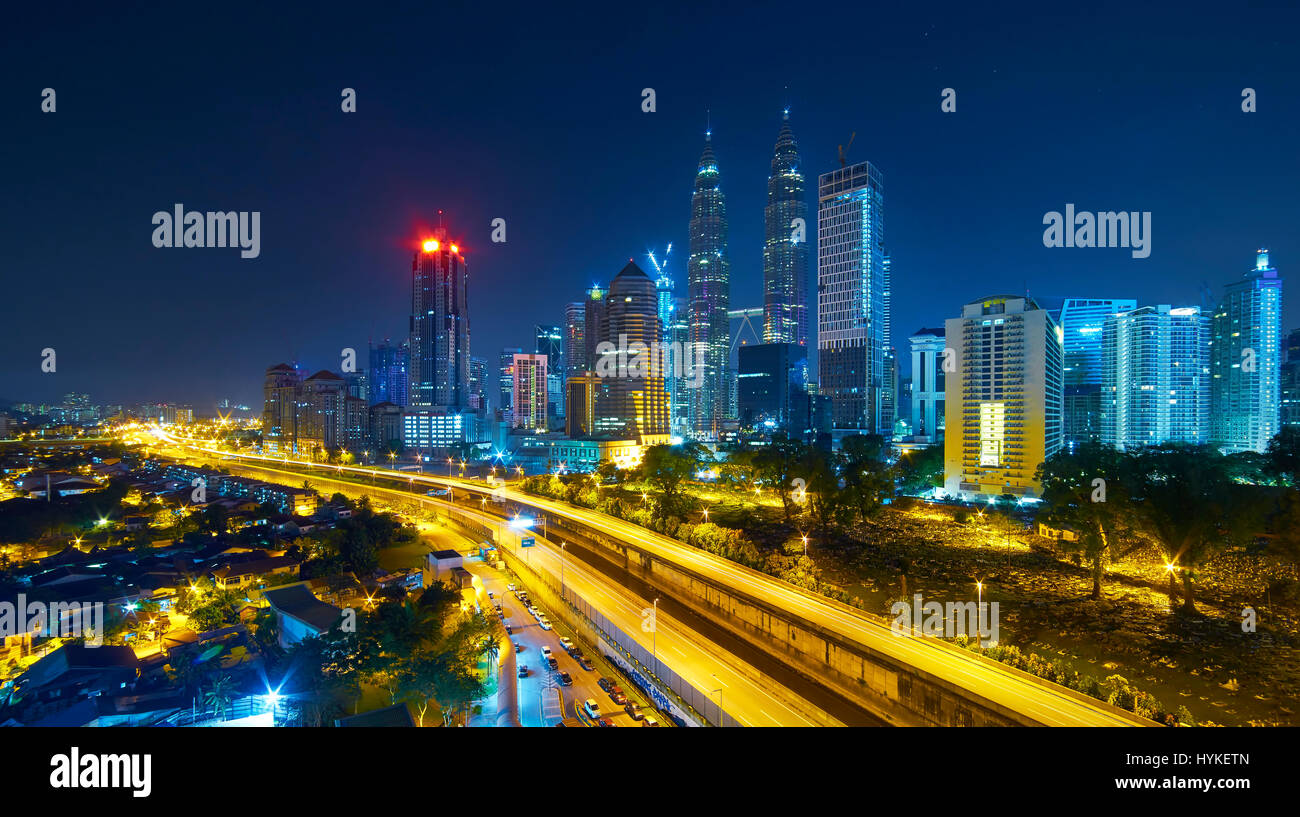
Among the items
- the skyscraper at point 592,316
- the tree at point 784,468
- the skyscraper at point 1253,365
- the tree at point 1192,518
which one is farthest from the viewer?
the skyscraper at point 592,316

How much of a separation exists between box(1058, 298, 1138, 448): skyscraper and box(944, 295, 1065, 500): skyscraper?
16098mm

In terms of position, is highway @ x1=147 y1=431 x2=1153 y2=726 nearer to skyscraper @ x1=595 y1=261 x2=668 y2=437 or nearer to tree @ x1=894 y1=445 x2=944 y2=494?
tree @ x1=894 y1=445 x2=944 y2=494

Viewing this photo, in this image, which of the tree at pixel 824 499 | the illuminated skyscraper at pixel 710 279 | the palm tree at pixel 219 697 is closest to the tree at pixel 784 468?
the tree at pixel 824 499

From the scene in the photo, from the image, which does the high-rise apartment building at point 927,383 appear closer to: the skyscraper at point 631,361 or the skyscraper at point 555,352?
the skyscraper at point 631,361

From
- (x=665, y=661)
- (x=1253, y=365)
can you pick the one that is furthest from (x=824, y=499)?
(x=1253, y=365)

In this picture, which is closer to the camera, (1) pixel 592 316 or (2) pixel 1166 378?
(2) pixel 1166 378

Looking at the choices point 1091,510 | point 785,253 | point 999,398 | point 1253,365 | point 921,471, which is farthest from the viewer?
point 785,253

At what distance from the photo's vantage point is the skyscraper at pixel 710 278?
285 ft

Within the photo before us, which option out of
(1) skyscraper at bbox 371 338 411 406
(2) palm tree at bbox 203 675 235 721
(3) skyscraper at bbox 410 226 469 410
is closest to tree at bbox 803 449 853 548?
(2) palm tree at bbox 203 675 235 721

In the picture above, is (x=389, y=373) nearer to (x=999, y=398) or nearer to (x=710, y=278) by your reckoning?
(x=710, y=278)

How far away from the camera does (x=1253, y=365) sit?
32.6 m

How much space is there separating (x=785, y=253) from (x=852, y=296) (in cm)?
3250

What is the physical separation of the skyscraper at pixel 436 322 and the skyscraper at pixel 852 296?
3934 centimetres
